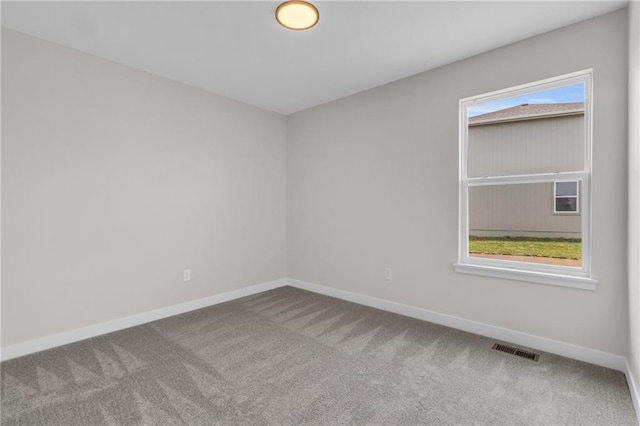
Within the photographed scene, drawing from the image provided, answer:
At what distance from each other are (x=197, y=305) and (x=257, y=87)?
2667 millimetres

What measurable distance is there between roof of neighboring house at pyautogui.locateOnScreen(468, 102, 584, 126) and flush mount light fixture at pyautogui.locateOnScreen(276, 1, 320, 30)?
70.4 inches

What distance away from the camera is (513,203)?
281 centimetres

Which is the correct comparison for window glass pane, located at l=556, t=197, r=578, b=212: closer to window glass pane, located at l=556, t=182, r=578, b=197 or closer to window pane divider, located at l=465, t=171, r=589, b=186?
window glass pane, located at l=556, t=182, r=578, b=197

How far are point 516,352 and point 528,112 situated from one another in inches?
80.6

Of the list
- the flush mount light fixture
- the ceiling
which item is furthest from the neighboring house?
the flush mount light fixture

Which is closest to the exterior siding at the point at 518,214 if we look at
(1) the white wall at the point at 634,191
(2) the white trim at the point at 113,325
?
(1) the white wall at the point at 634,191

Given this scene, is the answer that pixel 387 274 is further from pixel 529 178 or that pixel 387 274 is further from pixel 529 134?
pixel 529 134

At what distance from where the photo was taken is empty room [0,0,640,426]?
6.55ft

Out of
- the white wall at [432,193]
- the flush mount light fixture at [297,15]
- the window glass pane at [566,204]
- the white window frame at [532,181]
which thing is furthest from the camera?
the window glass pane at [566,204]

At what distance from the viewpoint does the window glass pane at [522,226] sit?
99.3 inches

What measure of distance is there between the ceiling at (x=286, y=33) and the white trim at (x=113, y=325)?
2.52m

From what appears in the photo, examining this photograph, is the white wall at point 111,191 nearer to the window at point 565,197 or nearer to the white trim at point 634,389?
the window at point 565,197

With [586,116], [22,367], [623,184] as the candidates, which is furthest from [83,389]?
[586,116]

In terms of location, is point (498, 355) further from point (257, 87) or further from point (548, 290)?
point (257, 87)
